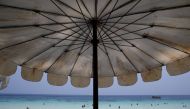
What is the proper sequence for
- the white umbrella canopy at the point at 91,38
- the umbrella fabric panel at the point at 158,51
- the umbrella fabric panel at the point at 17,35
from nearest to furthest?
the white umbrella canopy at the point at 91,38
the umbrella fabric panel at the point at 17,35
the umbrella fabric panel at the point at 158,51

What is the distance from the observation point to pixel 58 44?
5.06 m

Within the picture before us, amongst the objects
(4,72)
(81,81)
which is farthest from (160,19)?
(4,72)

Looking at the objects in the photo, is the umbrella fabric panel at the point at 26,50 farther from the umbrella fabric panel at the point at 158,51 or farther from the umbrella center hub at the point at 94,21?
the umbrella fabric panel at the point at 158,51

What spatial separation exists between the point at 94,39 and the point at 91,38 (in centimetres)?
67

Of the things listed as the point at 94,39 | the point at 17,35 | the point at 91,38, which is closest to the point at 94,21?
the point at 94,39

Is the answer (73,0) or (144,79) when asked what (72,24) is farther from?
(144,79)

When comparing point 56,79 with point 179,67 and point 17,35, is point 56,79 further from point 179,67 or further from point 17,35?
point 179,67

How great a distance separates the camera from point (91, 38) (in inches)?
203

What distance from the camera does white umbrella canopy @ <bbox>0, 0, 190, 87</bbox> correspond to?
378 centimetres

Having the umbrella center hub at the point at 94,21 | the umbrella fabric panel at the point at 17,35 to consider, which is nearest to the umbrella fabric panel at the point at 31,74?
the umbrella fabric panel at the point at 17,35

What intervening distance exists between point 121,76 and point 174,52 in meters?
1.51

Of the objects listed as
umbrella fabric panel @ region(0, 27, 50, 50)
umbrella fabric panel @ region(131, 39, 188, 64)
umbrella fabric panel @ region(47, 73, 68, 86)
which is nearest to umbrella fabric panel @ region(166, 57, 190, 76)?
umbrella fabric panel @ region(131, 39, 188, 64)

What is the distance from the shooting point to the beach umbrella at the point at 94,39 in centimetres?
378

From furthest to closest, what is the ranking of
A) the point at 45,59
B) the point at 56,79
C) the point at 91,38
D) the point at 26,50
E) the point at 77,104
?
the point at 77,104
the point at 56,79
the point at 45,59
the point at 91,38
the point at 26,50
